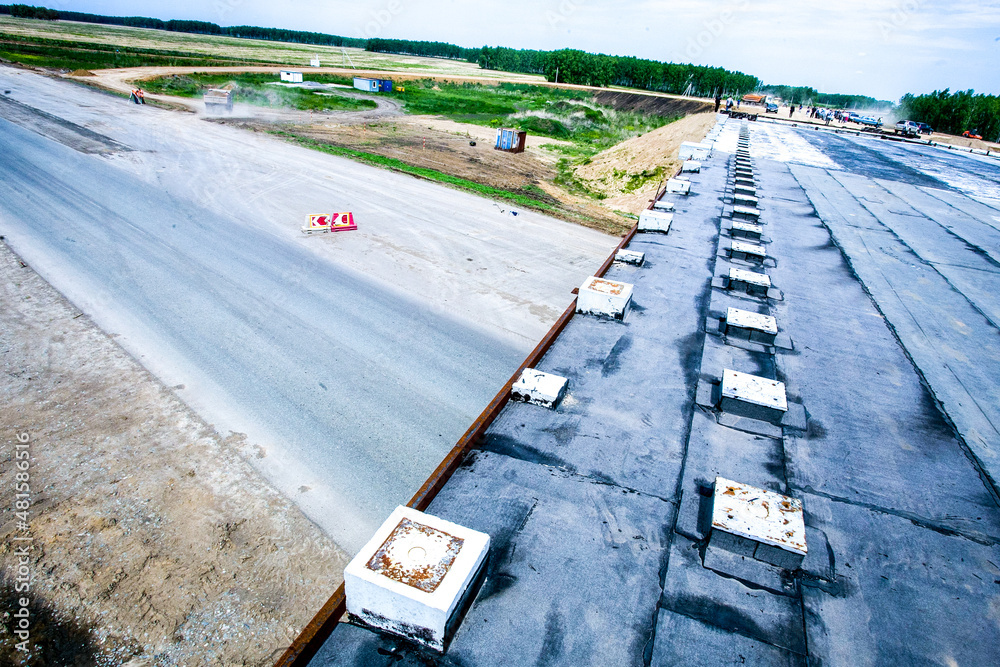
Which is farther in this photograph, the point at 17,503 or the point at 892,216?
the point at 892,216

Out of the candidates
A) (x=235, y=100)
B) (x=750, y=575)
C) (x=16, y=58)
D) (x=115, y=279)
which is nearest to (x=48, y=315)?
(x=115, y=279)

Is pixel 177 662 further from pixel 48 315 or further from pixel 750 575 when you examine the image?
pixel 48 315

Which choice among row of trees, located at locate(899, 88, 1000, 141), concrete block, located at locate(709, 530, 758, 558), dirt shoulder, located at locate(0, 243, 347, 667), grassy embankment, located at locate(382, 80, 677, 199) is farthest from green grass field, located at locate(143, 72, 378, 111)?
row of trees, located at locate(899, 88, 1000, 141)

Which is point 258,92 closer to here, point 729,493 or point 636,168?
point 636,168

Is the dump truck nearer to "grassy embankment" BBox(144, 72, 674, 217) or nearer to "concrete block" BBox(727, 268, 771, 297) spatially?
"grassy embankment" BBox(144, 72, 674, 217)

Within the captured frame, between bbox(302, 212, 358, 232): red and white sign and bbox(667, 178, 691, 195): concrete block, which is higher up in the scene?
bbox(667, 178, 691, 195): concrete block

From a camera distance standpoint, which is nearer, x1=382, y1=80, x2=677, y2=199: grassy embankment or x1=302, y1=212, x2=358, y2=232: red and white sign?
x1=302, y1=212, x2=358, y2=232: red and white sign

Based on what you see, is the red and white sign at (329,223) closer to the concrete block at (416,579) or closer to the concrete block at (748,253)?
the concrete block at (748,253)
